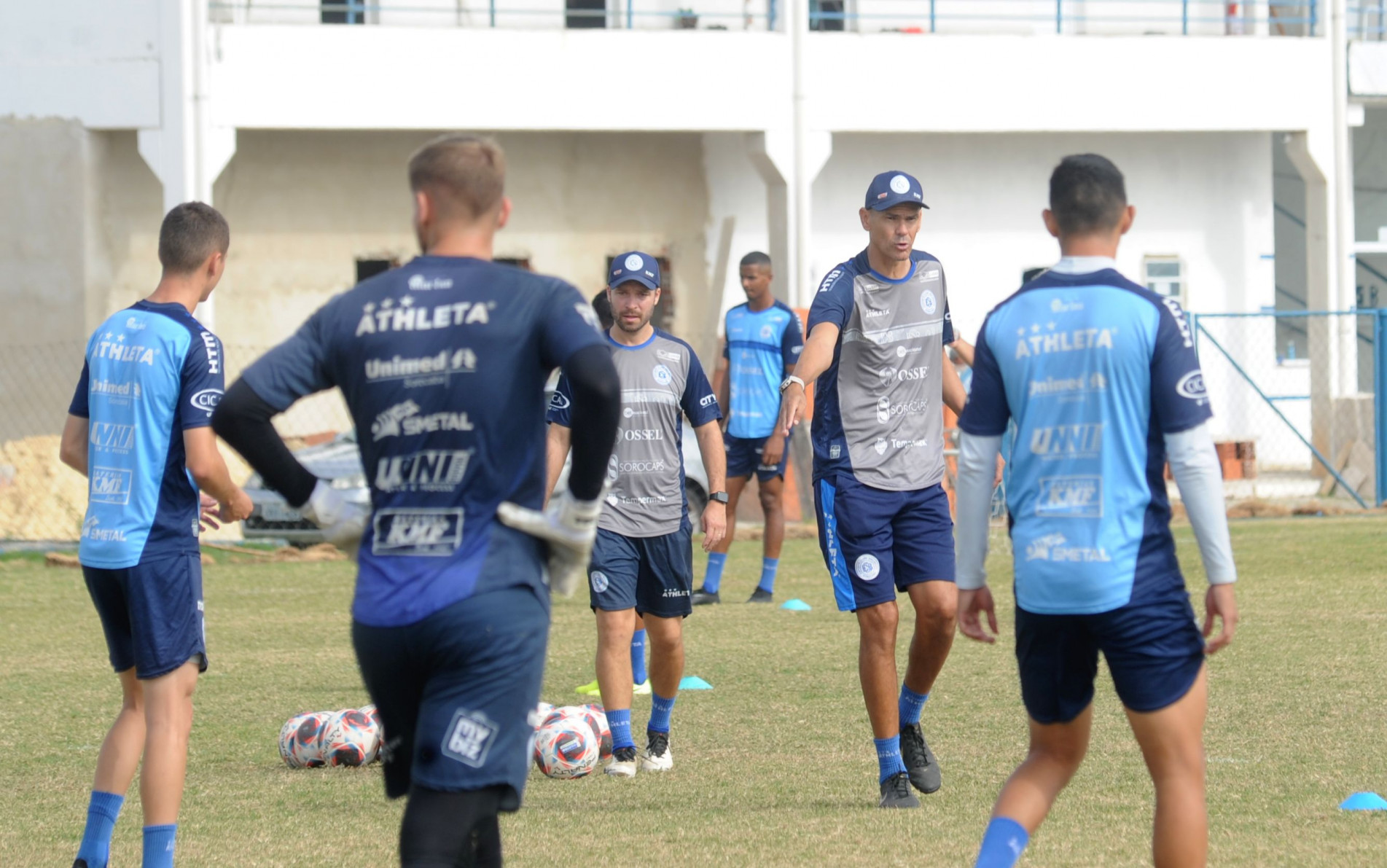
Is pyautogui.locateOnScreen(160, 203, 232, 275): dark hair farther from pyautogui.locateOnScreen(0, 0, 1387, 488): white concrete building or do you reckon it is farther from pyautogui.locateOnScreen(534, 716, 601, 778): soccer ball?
pyautogui.locateOnScreen(0, 0, 1387, 488): white concrete building

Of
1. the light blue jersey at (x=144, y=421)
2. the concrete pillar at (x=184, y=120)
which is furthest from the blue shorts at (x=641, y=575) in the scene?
the concrete pillar at (x=184, y=120)

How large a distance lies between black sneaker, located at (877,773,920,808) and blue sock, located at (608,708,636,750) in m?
1.25

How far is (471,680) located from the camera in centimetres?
353

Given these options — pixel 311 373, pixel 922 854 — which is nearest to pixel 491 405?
pixel 311 373

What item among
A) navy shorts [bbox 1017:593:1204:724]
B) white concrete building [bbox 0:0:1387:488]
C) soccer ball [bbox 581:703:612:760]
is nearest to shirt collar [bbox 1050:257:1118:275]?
navy shorts [bbox 1017:593:1204:724]

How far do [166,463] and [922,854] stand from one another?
2609mm

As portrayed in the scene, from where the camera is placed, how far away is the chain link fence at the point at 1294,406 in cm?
2028

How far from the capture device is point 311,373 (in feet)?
12.1

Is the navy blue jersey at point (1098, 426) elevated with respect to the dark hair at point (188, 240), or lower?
lower

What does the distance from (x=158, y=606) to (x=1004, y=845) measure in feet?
8.35

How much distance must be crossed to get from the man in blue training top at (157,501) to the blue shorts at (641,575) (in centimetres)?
219

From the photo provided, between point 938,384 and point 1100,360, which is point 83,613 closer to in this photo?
point 938,384

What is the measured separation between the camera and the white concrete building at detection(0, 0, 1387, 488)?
2006 centimetres

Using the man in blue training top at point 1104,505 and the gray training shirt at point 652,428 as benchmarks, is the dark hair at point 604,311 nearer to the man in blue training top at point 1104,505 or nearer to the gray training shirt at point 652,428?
the gray training shirt at point 652,428
